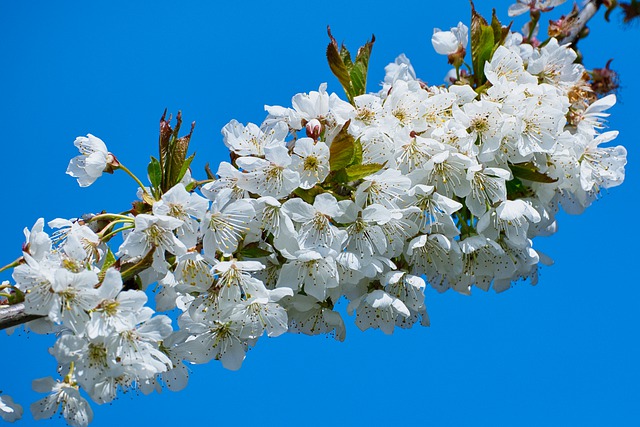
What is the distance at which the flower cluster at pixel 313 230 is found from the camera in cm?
272

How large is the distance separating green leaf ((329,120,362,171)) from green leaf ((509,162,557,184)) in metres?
0.77

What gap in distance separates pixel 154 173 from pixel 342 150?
28.1 inches

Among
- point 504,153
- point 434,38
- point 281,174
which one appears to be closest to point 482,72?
point 434,38

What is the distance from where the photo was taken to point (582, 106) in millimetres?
3760

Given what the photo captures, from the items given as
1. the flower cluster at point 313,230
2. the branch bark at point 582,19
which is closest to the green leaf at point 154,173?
the flower cluster at point 313,230

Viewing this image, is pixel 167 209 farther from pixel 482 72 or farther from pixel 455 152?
pixel 482 72

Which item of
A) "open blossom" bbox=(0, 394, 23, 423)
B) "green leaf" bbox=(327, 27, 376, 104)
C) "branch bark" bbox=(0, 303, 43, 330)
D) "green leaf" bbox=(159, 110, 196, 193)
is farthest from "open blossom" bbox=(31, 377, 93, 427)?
"green leaf" bbox=(327, 27, 376, 104)

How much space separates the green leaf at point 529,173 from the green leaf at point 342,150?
2.51ft

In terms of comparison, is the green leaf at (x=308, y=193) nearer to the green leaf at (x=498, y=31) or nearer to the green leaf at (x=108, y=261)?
the green leaf at (x=108, y=261)

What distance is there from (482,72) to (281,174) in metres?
1.25

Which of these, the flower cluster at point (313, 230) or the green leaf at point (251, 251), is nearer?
the flower cluster at point (313, 230)

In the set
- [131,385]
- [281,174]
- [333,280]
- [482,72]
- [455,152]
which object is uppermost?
[482,72]

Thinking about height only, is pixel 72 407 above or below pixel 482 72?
below

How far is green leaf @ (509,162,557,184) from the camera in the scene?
131 inches
